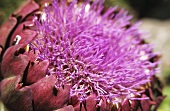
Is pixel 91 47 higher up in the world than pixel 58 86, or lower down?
higher up

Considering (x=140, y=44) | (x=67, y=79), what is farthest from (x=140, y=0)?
(x=67, y=79)

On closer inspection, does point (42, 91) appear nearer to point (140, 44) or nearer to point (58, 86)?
point (58, 86)

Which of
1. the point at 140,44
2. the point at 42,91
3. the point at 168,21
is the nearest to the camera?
the point at 42,91

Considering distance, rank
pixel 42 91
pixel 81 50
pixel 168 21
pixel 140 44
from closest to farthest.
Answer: pixel 42 91
pixel 81 50
pixel 140 44
pixel 168 21

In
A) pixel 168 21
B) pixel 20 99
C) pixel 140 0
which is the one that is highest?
pixel 140 0
